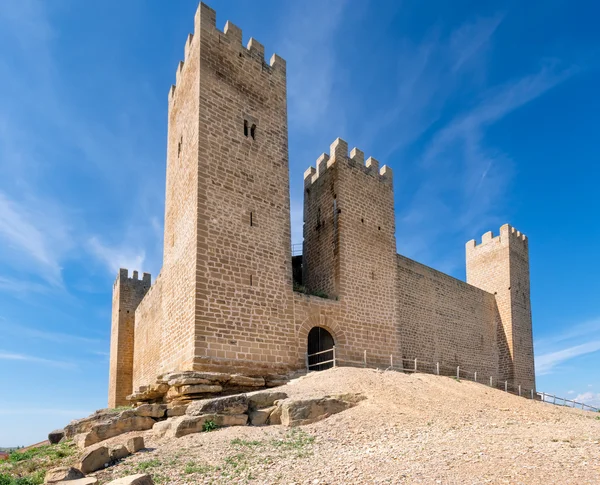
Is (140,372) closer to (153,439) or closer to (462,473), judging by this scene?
(153,439)

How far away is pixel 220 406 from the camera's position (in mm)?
9945

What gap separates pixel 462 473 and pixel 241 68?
1294cm

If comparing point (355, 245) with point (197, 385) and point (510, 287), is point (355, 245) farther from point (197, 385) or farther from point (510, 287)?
point (510, 287)

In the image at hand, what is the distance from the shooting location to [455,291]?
23125 millimetres

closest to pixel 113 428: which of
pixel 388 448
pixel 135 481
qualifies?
pixel 135 481

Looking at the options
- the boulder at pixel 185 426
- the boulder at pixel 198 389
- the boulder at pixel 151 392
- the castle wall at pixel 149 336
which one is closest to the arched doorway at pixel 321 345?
the boulder at pixel 198 389

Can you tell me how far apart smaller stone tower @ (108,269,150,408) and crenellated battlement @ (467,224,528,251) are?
18269 millimetres

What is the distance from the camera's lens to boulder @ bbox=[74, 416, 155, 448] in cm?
997

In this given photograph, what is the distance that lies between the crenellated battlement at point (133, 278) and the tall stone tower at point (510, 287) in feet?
58.3

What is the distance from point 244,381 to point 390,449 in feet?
17.6

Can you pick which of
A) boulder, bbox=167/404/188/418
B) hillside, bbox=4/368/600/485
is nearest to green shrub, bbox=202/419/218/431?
hillside, bbox=4/368/600/485

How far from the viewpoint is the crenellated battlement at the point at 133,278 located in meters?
26.9

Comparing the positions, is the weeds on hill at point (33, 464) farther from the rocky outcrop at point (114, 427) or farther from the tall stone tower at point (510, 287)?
the tall stone tower at point (510, 287)

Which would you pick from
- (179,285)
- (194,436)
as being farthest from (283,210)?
(194,436)
